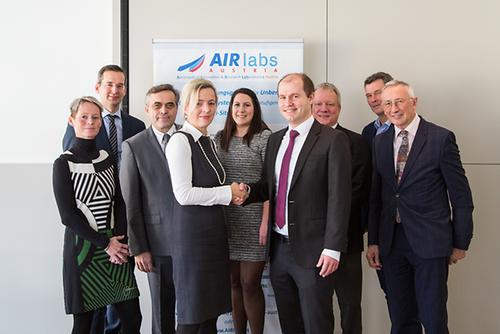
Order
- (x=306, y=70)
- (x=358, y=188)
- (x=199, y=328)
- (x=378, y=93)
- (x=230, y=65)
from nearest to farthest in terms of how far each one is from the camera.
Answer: (x=199, y=328) → (x=358, y=188) → (x=378, y=93) → (x=230, y=65) → (x=306, y=70)

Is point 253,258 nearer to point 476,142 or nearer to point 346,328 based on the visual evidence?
point 346,328

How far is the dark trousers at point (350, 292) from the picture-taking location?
2879 millimetres

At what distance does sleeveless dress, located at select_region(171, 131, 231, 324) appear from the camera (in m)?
2.15

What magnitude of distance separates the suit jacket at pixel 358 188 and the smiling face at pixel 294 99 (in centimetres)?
64

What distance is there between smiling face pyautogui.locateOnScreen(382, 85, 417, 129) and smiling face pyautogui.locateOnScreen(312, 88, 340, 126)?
46 centimetres

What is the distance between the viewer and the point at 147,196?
8.27 feet

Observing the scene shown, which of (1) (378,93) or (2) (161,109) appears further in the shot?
(1) (378,93)

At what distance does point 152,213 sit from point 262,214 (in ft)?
2.52

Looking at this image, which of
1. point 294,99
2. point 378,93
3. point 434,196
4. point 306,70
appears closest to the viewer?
point 294,99

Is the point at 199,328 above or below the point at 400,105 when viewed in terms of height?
below

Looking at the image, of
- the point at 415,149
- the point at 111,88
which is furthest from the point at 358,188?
the point at 111,88

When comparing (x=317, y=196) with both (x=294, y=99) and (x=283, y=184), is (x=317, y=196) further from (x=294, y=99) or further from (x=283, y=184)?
(x=294, y=99)

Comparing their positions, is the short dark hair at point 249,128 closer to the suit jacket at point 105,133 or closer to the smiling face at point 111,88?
the suit jacket at point 105,133

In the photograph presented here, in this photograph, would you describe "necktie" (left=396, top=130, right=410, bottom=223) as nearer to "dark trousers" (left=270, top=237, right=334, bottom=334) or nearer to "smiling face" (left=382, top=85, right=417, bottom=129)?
"smiling face" (left=382, top=85, right=417, bottom=129)
